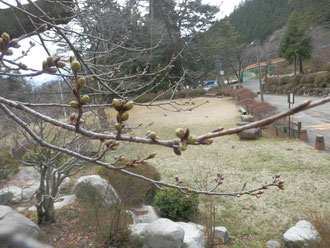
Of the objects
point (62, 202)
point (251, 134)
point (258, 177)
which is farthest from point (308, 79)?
point (62, 202)

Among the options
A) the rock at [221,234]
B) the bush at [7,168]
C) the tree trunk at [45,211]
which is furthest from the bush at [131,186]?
the bush at [7,168]

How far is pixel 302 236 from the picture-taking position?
142 inches

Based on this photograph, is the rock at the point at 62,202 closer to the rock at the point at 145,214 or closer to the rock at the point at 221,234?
the rock at the point at 145,214

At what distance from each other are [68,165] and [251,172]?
17.7 ft

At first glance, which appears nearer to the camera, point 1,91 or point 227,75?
point 1,91

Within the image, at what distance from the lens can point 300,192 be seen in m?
5.45

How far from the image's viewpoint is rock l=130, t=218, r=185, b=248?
340 centimetres

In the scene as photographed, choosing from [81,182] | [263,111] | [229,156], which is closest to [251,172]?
[229,156]

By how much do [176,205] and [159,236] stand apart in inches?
50.4

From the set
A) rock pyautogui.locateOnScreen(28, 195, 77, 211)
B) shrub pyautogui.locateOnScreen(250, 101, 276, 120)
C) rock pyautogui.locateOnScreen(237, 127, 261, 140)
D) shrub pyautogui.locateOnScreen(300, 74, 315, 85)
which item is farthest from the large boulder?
shrub pyautogui.locateOnScreen(300, 74, 315, 85)

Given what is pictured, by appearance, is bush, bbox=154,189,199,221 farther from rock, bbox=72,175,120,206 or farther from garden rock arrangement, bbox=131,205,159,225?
rock, bbox=72,175,120,206

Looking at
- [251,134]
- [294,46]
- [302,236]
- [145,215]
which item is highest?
[294,46]

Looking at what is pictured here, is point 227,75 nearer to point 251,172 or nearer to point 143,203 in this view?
point 251,172

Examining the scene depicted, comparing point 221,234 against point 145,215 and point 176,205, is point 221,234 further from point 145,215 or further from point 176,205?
point 145,215
